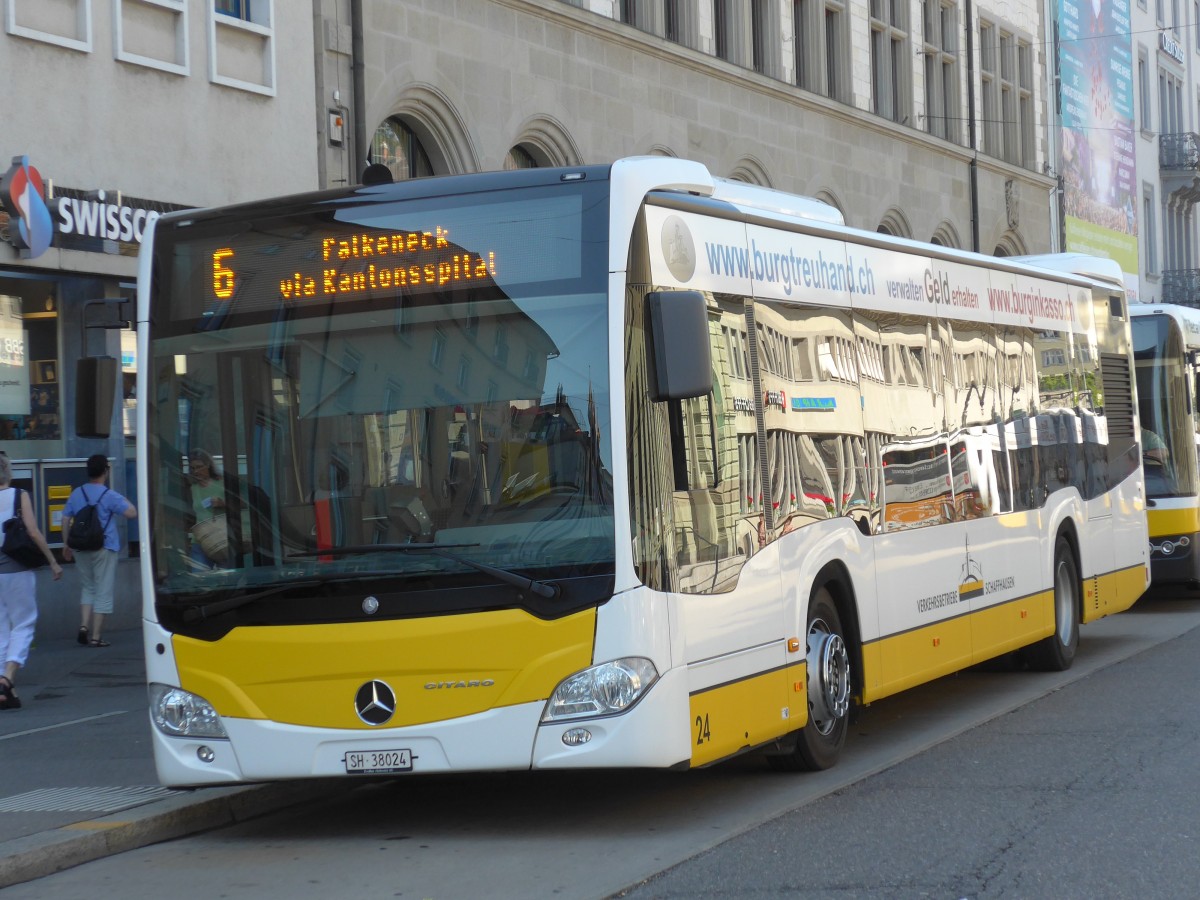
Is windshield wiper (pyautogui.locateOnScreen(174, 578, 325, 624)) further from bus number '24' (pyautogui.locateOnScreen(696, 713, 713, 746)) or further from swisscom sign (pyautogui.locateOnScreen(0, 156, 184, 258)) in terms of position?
swisscom sign (pyautogui.locateOnScreen(0, 156, 184, 258))

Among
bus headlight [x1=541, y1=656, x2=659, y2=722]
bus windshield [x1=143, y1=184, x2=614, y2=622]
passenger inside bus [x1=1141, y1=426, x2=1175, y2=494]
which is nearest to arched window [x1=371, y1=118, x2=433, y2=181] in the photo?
passenger inside bus [x1=1141, y1=426, x2=1175, y2=494]

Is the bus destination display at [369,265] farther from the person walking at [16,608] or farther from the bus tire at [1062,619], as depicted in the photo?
the bus tire at [1062,619]

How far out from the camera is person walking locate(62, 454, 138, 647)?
635 inches

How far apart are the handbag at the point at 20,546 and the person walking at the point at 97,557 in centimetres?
360

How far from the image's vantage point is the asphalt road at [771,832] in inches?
264

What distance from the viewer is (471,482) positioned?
754cm

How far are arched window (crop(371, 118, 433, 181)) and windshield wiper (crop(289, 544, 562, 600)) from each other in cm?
1347

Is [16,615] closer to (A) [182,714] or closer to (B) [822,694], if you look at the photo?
(A) [182,714]

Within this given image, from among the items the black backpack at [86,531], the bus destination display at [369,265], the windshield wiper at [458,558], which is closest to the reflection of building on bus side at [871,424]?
the windshield wiper at [458,558]

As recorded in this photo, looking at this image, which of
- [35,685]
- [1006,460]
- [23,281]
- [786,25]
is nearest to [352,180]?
[23,281]

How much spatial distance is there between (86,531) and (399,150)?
6.87 metres

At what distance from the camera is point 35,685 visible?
44.7ft

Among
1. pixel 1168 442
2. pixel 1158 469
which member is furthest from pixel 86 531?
pixel 1168 442

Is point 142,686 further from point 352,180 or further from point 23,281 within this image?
point 352,180
